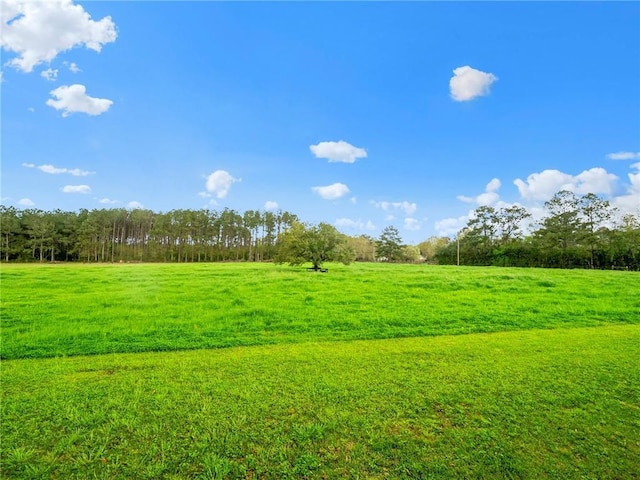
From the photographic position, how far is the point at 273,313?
29.3ft

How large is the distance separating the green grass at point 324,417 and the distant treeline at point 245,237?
1458 inches

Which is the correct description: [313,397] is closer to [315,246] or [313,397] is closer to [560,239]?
[315,246]

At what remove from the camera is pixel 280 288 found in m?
13.2

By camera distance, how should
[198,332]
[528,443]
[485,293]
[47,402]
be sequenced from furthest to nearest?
[485,293], [198,332], [47,402], [528,443]

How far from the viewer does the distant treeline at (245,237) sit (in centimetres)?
4253

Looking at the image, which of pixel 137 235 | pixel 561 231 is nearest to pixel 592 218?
pixel 561 231

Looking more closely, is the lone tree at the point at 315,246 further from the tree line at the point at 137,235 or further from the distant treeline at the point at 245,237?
the tree line at the point at 137,235

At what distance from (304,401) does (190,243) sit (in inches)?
2559

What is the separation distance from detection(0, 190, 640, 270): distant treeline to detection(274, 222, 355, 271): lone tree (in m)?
15.9

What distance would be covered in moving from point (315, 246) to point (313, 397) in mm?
20998

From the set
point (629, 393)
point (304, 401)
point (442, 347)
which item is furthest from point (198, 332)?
point (629, 393)

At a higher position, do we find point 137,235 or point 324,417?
point 137,235

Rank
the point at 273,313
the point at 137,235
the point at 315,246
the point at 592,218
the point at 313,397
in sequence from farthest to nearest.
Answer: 1. the point at 137,235
2. the point at 592,218
3. the point at 315,246
4. the point at 273,313
5. the point at 313,397

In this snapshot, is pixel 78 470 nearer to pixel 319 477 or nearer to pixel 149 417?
pixel 149 417
